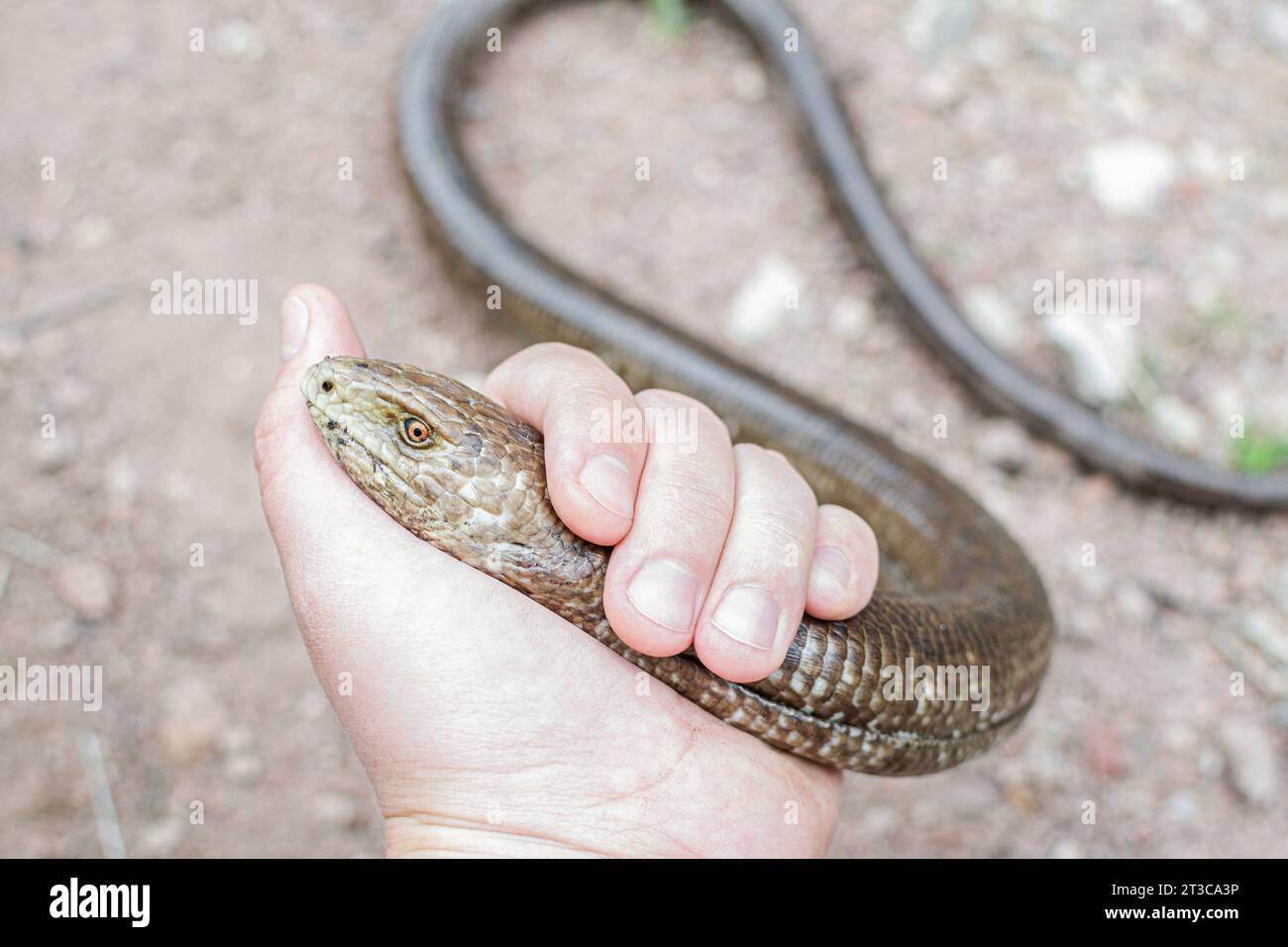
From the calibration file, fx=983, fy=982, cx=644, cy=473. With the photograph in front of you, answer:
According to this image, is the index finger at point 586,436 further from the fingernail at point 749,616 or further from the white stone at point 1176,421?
the white stone at point 1176,421

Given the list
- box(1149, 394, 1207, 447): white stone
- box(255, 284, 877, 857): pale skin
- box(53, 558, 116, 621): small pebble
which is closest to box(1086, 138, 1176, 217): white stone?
box(1149, 394, 1207, 447): white stone

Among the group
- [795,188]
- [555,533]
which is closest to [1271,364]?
[795,188]

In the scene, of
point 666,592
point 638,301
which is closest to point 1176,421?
point 638,301

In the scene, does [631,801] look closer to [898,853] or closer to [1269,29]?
[898,853]

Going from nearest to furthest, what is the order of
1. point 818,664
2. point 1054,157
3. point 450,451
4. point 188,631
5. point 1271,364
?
point 450,451, point 818,664, point 188,631, point 1271,364, point 1054,157

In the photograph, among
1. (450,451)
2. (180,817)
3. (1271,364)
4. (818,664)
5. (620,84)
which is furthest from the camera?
(620,84)

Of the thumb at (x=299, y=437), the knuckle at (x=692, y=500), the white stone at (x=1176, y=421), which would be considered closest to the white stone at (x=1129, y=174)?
the white stone at (x=1176, y=421)
